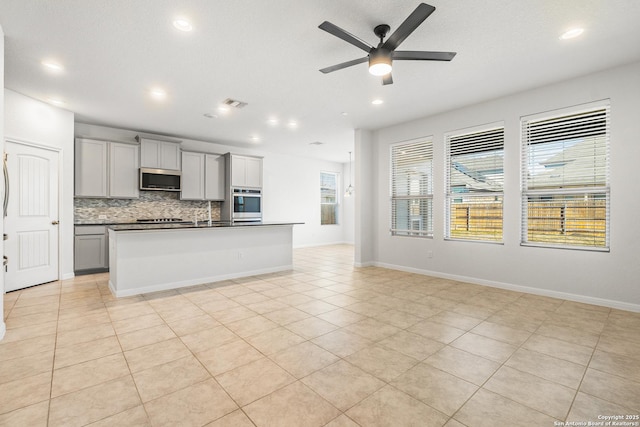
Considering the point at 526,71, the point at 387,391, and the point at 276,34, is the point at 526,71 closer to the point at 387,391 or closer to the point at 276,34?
the point at 276,34

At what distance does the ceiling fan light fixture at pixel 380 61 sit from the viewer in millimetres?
2629

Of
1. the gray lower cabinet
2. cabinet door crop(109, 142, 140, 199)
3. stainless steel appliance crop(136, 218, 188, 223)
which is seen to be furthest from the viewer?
stainless steel appliance crop(136, 218, 188, 223)

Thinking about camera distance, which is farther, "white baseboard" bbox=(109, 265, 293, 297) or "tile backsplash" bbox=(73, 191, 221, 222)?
"tile backsplash" bbox=(73, 191, 221, 222)

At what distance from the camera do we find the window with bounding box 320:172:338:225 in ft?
33.3

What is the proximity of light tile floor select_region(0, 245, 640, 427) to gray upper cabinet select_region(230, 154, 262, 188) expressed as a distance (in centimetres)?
383

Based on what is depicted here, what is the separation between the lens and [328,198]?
34.1 feet

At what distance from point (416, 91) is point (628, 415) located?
3857 mm

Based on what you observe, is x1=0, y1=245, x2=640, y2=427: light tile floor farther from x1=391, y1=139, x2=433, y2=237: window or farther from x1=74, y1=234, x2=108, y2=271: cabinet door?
x1=391, y1=139, x2=433, y2=237: window

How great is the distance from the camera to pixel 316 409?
5.83ft

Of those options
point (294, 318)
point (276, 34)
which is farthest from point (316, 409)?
point (276, 34)

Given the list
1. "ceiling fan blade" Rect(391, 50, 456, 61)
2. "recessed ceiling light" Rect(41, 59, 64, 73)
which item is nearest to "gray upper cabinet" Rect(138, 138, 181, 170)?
"recessed ceiling light" Rect(41, 59, 64, 73)

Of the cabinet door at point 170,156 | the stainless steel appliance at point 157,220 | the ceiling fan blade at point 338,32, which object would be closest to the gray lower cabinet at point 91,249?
the stainless steel appliance at point 157,220

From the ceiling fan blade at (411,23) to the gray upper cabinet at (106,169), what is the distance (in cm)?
553

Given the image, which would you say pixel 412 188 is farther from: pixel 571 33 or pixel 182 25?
pixel 182 25
